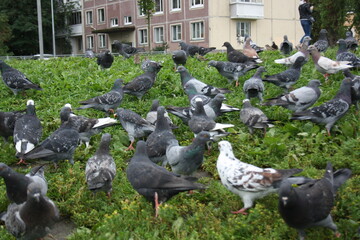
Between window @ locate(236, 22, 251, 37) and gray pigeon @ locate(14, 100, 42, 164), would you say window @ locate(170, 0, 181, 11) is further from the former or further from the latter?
gray pigeon @ locate(14, 100, 42, 164)

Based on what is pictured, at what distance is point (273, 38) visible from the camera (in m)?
37.0

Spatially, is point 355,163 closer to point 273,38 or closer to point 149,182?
point 149,182

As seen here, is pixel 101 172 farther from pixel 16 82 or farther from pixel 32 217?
pixel 16 82

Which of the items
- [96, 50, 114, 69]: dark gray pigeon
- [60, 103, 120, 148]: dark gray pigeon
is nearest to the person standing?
[96, 50, 114, 69]: dark gray pigeon

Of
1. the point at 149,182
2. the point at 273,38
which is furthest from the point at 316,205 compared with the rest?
the point at 273,38

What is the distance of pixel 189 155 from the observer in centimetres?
536

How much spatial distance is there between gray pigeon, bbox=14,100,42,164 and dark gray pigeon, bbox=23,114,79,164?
33cm

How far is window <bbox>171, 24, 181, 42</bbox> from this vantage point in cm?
3691

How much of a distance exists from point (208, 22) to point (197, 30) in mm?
1605

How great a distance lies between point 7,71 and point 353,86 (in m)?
7.72

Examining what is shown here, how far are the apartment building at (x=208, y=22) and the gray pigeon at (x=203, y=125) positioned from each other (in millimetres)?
25104

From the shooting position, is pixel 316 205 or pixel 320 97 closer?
pixel 316 205

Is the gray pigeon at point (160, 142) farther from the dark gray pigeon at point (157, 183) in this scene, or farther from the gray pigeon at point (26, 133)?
the gray pigeon at point (26, 133)

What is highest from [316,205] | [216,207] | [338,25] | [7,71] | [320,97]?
[338,25]
